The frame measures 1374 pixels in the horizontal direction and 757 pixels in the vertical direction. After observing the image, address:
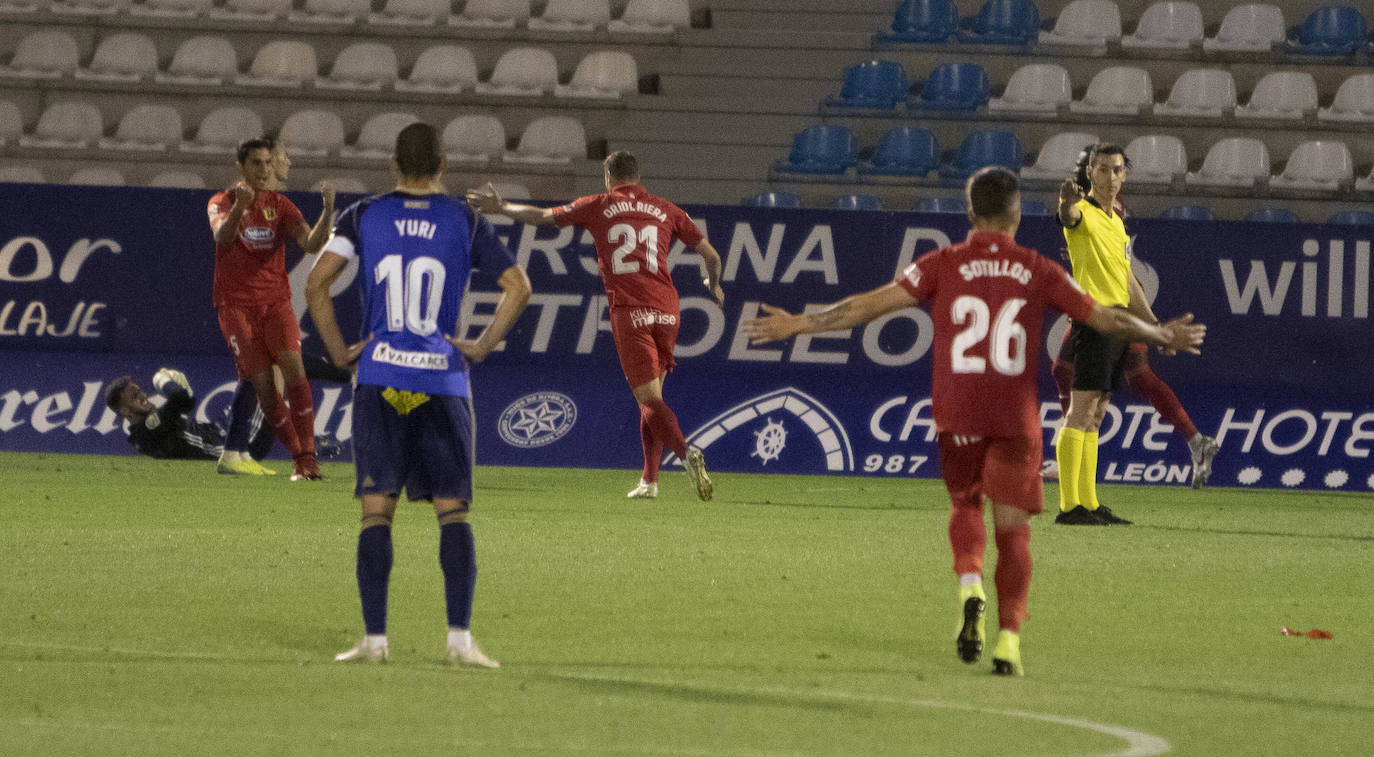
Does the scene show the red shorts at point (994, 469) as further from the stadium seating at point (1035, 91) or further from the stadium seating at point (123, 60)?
the stadium seating at point (123, 60)

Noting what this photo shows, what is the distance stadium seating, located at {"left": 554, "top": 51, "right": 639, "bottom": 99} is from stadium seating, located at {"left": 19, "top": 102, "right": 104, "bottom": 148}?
4.95 metres

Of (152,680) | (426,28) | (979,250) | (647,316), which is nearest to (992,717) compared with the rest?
(979,250)

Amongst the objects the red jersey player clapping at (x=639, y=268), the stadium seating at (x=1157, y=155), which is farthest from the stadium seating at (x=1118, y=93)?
the red jersey player clapping at (x=639, y=268)

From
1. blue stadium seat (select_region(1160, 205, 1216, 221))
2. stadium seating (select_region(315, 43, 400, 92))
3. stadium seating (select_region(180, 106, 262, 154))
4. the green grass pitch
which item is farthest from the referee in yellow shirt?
stadium seating (select_region(180, 106, 262, 154))

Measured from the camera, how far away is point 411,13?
21.7m

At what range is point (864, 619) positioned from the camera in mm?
7637

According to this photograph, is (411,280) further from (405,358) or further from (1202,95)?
(1202,95)

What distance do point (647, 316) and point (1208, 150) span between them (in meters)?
9.12

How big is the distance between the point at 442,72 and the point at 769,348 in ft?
21.8

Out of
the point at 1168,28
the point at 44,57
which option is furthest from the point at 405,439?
the point at 44,57

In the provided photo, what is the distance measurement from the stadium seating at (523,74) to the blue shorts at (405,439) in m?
14.6

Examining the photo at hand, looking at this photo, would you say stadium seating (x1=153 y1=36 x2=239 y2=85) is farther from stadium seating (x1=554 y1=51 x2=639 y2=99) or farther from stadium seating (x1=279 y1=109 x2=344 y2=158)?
stadium seating (x1=554 y1=51 x2=639 y2=99)

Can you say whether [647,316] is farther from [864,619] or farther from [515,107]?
[515,107]

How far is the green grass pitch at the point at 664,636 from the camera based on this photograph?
5281 mm
